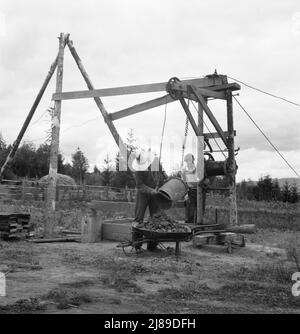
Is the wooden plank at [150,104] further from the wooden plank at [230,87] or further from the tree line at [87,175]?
the tree line at [87,175]

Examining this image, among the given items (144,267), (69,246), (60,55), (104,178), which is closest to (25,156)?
(104,178)

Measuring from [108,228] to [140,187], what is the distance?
2.66 metres

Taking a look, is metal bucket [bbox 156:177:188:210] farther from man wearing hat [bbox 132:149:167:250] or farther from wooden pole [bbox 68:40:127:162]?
wooden pole [bbox 68:40:127:162]

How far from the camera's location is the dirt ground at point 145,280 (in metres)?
5.32

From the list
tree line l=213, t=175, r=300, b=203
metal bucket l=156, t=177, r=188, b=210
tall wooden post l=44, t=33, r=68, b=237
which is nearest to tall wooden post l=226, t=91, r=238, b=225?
metal bucket l=156, t=177, r=188, b=210

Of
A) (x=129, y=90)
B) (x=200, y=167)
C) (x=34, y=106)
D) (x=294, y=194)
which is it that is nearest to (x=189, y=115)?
(x=200, y=167)

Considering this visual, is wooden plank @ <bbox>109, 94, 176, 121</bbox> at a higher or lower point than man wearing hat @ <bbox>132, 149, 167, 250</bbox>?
higher

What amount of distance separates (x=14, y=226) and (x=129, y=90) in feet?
14.4

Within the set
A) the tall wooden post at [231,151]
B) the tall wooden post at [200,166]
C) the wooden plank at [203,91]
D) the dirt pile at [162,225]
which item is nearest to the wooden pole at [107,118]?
the tall wooden post at [200,166]

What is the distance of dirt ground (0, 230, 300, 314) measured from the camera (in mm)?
5316

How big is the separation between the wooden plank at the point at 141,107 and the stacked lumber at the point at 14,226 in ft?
13.2

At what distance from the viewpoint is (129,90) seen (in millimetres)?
12055

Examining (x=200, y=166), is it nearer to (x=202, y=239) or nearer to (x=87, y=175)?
(x=202, y=239)

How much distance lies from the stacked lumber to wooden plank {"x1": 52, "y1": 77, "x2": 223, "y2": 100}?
11.4ft
